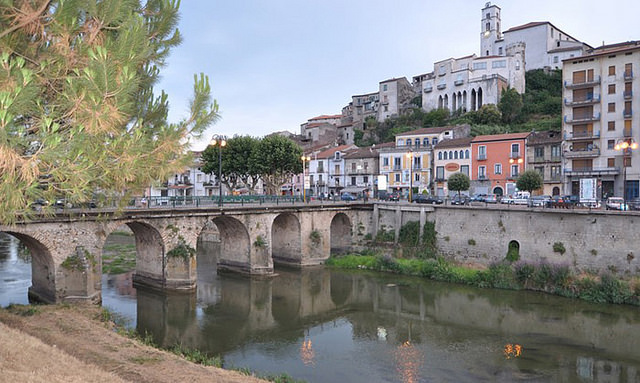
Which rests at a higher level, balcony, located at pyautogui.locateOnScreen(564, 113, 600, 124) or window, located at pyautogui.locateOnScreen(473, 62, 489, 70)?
window, located at pyautogui.locateOnScreen(473, 62, 489, 70)

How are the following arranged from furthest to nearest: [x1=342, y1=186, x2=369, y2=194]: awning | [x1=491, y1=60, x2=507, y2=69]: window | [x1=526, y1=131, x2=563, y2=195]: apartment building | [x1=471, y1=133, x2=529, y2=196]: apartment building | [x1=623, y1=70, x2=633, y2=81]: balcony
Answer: [x1=491, y1=60, x2=507, y2=69]: window, [x1=342, y1=186, x2=369, y2=194]: awning, [x1=471, y1=133, x2=529, y2=196]: apartment building, [x1=526, y1=131, x2=563, y2=195]: apartment building, [x1=623, y1=70, x2=633, y2=81]: balcony

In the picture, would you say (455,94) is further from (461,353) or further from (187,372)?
(187,372)

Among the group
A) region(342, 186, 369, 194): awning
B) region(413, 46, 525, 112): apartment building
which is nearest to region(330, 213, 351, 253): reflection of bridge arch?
region(342, 186, 369, 194): awning

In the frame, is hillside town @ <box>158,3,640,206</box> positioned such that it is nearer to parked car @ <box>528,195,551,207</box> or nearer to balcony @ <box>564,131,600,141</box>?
balcony @ <box>564,131,600,141</box>

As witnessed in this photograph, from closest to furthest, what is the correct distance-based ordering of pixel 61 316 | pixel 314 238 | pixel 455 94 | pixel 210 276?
pixel 61 316 < pixel 210 276 < pixel 314 238 < pixel 455 94

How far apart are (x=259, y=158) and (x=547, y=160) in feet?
104

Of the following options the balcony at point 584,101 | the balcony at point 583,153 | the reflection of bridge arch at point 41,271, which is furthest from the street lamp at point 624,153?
the reflection of bridge arch at point 41,271

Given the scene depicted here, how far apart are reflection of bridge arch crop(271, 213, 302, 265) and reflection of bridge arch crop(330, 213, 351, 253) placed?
5357 millimetres

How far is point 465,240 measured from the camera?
3559cm

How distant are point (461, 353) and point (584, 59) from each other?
4219cm

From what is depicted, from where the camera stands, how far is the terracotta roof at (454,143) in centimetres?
5484

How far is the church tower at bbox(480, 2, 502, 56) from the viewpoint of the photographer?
99125 mm

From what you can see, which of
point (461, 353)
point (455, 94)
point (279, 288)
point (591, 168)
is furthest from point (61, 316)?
point (455, 94)

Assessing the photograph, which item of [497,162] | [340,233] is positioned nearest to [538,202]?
[340,233]
